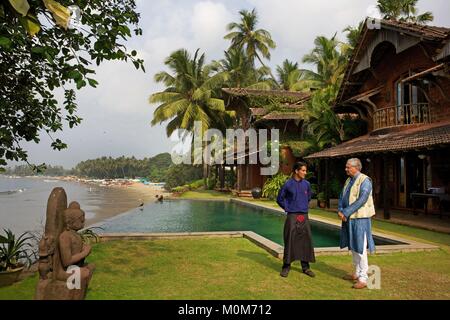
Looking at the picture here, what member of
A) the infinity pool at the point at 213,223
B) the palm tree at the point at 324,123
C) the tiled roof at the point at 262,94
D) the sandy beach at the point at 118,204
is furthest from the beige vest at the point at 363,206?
the tiled roof at the point at 262,94

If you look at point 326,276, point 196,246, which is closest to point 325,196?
point 196,246

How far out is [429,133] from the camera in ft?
37.3

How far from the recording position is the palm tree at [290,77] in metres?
36.2

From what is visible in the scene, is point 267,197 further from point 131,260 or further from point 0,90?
point 0,90

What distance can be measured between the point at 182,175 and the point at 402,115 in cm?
3489

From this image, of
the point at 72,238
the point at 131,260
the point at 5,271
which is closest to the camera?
the point at 72,238

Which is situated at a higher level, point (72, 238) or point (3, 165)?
point (3, 165)

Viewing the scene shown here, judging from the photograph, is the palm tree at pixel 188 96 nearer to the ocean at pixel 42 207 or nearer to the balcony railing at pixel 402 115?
the ocean at pixel 42 207

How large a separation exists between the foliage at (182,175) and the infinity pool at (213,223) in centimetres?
2850

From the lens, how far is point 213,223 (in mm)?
12750

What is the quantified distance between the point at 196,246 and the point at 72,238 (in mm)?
4043

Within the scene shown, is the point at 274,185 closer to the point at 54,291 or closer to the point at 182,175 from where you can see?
the point at 54,291

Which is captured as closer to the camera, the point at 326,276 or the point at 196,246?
the point at 326,276

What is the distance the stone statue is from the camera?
3.80m
